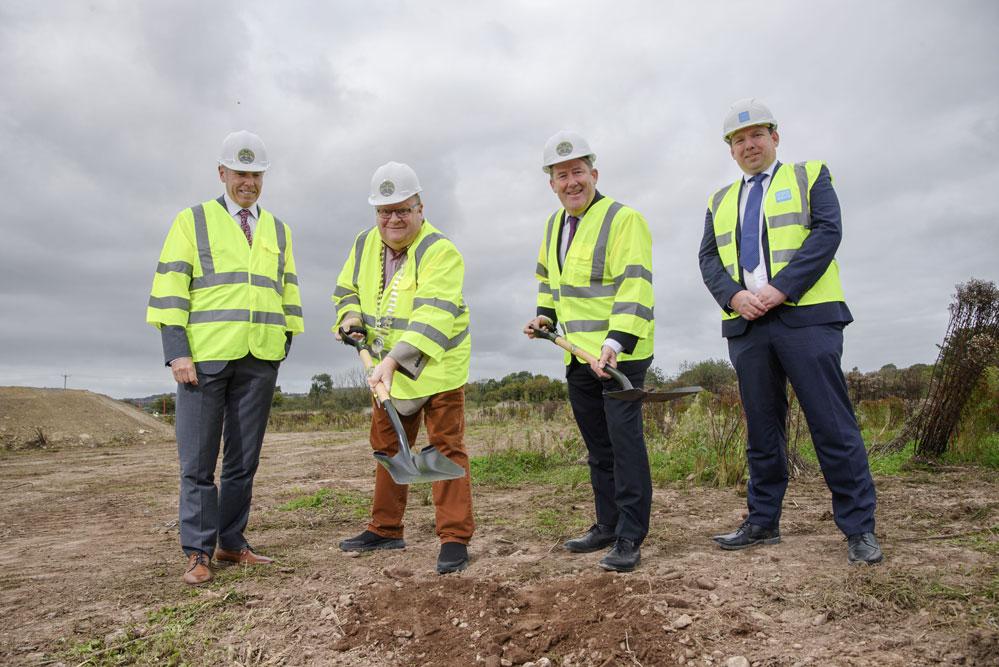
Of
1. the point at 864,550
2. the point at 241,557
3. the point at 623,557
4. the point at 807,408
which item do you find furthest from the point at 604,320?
the point at 241,557

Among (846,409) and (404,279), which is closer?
(846,409)

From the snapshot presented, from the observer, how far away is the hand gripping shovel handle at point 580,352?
3.67m

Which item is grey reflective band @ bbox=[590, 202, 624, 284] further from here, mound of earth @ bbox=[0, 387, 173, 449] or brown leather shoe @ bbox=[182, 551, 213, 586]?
mound of earth @ bbox=[0, 387, 173, 449]

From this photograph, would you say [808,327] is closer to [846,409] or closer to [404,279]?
[846,409]

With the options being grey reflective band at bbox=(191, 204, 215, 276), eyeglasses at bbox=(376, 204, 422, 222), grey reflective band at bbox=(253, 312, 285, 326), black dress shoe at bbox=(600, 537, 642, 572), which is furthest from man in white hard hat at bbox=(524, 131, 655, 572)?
grey reflective band at bbox=(191, 204, 215, 276)

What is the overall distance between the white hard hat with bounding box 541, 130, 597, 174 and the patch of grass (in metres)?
3.37

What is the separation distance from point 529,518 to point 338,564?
1666 millimetres

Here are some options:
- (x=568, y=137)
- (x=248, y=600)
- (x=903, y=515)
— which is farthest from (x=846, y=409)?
(x=248, y=600)

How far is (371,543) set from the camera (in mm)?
4387

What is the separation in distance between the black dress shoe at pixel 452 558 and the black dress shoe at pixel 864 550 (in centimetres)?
201

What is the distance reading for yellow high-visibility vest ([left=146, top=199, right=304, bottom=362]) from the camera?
154 inches

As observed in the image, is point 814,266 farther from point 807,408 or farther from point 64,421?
point 64,421

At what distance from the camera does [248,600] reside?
3477 mm

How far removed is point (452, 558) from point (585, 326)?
149cm
